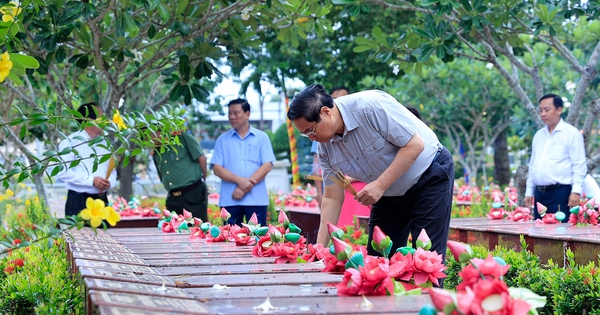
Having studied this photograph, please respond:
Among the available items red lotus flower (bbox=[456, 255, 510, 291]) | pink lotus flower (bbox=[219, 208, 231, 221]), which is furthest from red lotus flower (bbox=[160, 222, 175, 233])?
red lotus flower (bbox=[456, 255, 510, 291])

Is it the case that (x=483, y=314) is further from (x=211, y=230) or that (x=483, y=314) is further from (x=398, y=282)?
(x=211, y=230)

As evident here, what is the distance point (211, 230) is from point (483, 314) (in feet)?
9.97

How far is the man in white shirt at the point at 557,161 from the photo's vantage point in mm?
6789

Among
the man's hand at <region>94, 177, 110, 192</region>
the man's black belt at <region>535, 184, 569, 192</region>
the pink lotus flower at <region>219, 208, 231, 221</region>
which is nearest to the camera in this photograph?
the pink lotus flower at <region>219, 208, 231, 221</region>

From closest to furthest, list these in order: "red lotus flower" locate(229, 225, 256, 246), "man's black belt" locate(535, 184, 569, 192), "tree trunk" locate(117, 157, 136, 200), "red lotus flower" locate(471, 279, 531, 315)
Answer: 1. "red lotus flower" locate(471, 279, 531, 315)
2. "red lotus flower" locate(229, 225, 256, 246)
3. "man's black belt" locate(535, 184, 569, 192)
4. "tree trunk" locate(117, 157, 136, 200)

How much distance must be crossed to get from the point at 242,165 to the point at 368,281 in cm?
Answer: 485

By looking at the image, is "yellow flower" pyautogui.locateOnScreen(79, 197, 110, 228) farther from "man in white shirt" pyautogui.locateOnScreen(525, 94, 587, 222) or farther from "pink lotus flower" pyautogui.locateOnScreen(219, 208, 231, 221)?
"man in white shirt" pyautogui.locateOnScreen(525, 94, 587, 222)

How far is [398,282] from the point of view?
257 centimetres

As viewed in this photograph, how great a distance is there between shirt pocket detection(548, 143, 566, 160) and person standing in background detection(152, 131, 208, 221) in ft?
11.1

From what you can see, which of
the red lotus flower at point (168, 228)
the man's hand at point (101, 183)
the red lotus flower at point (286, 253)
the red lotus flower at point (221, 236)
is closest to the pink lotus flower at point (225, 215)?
the red lotus flower at point (221, 236)

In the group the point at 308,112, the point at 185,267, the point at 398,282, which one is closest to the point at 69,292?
the point at 185,267

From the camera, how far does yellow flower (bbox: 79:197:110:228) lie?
2.44m

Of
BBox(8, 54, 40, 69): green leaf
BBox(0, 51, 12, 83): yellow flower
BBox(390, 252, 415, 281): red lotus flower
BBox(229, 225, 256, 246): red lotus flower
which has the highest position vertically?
BBox(8, 54, 40, 69): green leaf

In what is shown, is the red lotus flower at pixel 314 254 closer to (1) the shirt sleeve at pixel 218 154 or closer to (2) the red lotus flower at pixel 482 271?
(2) the red lotus flower at pixel 482 271
